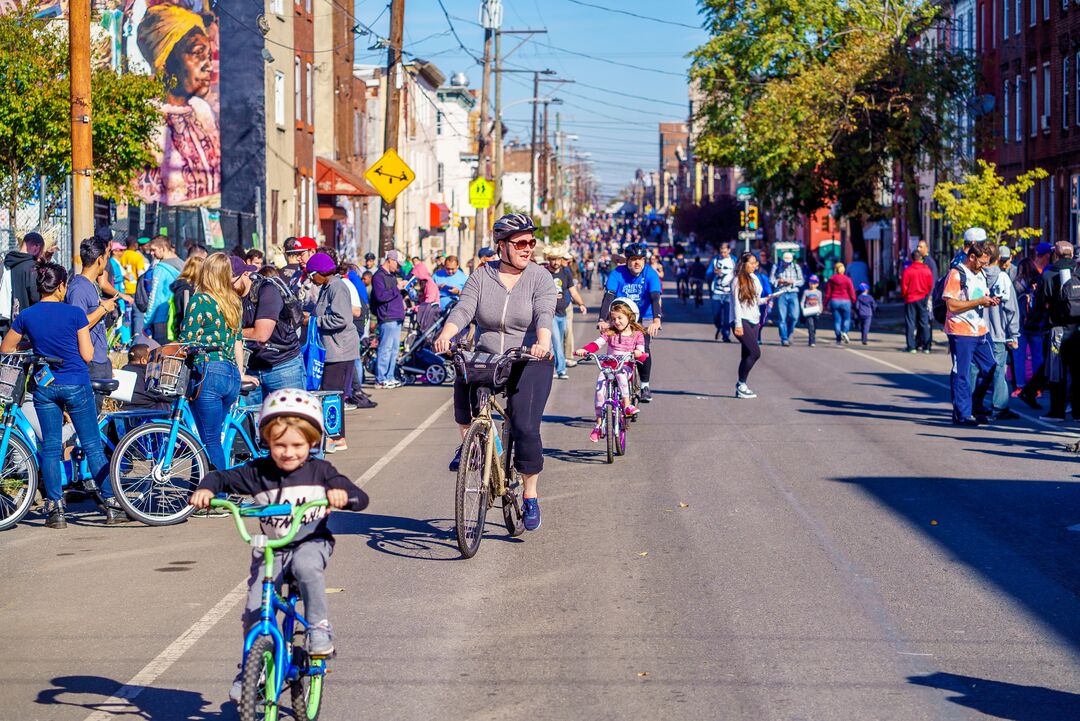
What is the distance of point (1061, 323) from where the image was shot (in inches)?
642

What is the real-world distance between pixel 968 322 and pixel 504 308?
8.19m

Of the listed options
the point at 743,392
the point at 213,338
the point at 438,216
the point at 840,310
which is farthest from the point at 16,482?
the point at 438,216

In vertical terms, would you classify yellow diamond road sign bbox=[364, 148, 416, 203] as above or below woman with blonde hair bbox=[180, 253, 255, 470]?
above

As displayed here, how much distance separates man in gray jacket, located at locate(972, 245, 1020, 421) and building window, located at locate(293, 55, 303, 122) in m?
27.8

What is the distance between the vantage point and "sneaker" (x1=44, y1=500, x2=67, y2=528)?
10.5 m

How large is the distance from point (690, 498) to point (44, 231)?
1554 centimetres

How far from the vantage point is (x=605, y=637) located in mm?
7176

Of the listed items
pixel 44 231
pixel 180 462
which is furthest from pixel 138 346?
pixel 44 231

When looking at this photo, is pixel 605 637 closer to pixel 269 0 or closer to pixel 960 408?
pixel 960 408

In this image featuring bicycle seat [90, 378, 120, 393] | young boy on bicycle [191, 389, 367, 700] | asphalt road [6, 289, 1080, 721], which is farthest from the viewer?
bicycle seat [90, 378, 120, 393]

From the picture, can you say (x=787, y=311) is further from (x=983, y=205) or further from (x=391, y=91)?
(x=391, y=91)

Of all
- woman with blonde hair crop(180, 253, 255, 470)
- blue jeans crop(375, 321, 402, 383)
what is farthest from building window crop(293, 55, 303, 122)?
woman with blonde hair crop(180, 253, 255, 470)

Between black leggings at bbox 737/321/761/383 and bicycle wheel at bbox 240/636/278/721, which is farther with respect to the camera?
black leggings at bbox 737/321/761/383

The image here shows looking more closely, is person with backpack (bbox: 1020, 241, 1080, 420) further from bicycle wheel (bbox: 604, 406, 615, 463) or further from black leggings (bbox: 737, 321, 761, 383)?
bicycle wheel (bbox: 604, 406, 615, 463)
